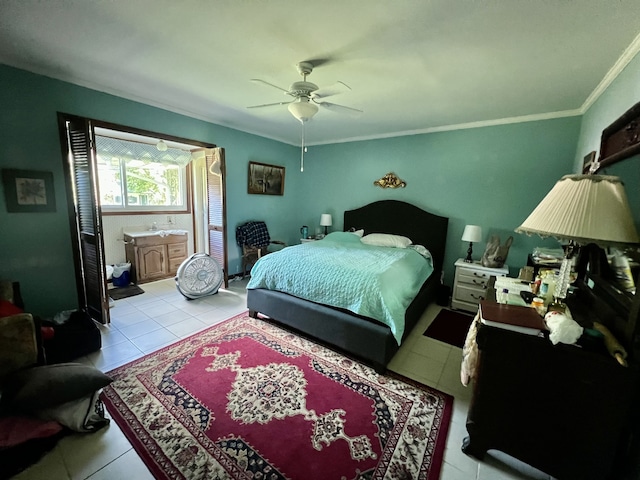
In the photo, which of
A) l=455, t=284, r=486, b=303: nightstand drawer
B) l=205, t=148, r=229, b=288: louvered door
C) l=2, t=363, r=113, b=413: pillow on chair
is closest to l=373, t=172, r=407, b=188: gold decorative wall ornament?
l=455, t=284, r=486, b=303: nightstand drawer

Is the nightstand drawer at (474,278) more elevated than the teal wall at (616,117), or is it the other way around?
the teal wall at (616,117)

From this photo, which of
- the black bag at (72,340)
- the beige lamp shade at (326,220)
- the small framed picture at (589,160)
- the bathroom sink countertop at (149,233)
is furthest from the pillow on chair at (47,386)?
the small framed picture at (589,160)

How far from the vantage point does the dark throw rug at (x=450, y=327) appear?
272cm

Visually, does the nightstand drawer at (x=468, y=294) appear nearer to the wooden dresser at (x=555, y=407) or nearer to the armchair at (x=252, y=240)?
the wooden dresser at (x=555, y=407)

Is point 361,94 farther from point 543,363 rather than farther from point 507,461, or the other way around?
point 507,461

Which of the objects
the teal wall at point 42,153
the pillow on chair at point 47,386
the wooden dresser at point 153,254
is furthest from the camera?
the wooden dresser at point 153,254

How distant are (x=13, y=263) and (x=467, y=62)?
4332 millimetres

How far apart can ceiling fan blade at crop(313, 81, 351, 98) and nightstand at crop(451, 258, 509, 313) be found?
2544 mm

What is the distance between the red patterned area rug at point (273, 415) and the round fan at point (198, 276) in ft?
3.73

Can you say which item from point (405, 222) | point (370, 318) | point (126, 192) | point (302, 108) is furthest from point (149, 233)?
point (405, 222)

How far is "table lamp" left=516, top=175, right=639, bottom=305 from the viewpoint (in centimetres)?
106

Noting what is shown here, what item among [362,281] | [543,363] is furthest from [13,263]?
[543,363]

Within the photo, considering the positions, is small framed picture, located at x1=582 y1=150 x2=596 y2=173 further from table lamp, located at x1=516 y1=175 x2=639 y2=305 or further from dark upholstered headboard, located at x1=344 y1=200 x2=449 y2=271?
table lamp, located at x1=516 y1=175 x2=639 y2=305

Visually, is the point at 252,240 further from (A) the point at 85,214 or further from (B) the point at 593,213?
→ (B) the point at 593,213
